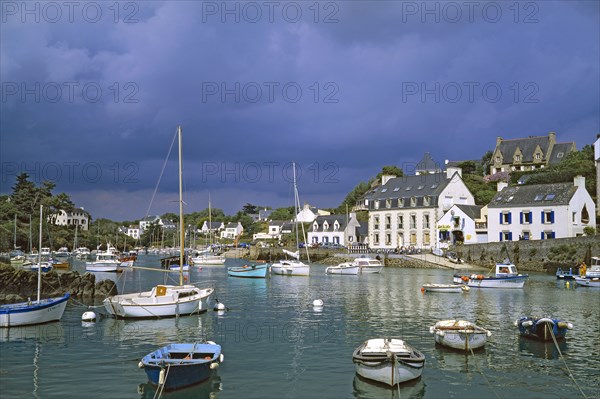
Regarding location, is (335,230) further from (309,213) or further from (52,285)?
(52,285)

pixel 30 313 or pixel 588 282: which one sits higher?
pixel 30 313

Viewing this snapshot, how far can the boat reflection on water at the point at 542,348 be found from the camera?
22.8m

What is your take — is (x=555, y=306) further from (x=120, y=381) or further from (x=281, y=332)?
(x=120, y=381)

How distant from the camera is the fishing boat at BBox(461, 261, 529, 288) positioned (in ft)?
161

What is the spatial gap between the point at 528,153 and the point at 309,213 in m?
67.7

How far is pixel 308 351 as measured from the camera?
23.5 m

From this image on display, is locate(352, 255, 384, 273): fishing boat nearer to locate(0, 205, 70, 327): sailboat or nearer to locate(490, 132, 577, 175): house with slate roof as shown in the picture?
locate(0, 205, 70, 327): sailboat

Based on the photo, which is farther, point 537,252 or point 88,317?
point 537,252

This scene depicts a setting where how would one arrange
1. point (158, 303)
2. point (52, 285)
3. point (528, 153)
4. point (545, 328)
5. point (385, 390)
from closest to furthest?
1. point (385, 390)
2. point (545, 328)
3. point (158, 303)
4. point (52, 285)
5. point (528, 153)

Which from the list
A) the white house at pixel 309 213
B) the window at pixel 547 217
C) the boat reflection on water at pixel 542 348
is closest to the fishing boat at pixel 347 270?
the window at pixel 547 217

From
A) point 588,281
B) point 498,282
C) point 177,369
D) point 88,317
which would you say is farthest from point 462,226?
point 177,369

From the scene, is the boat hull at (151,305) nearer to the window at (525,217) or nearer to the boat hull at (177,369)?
the boat hull at (177,369)

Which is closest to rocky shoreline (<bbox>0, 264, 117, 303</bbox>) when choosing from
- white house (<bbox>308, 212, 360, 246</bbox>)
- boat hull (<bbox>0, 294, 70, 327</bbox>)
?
boat hull (<bbox>0, 294, 70, 327</bbox>)

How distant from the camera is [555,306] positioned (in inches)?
1487
